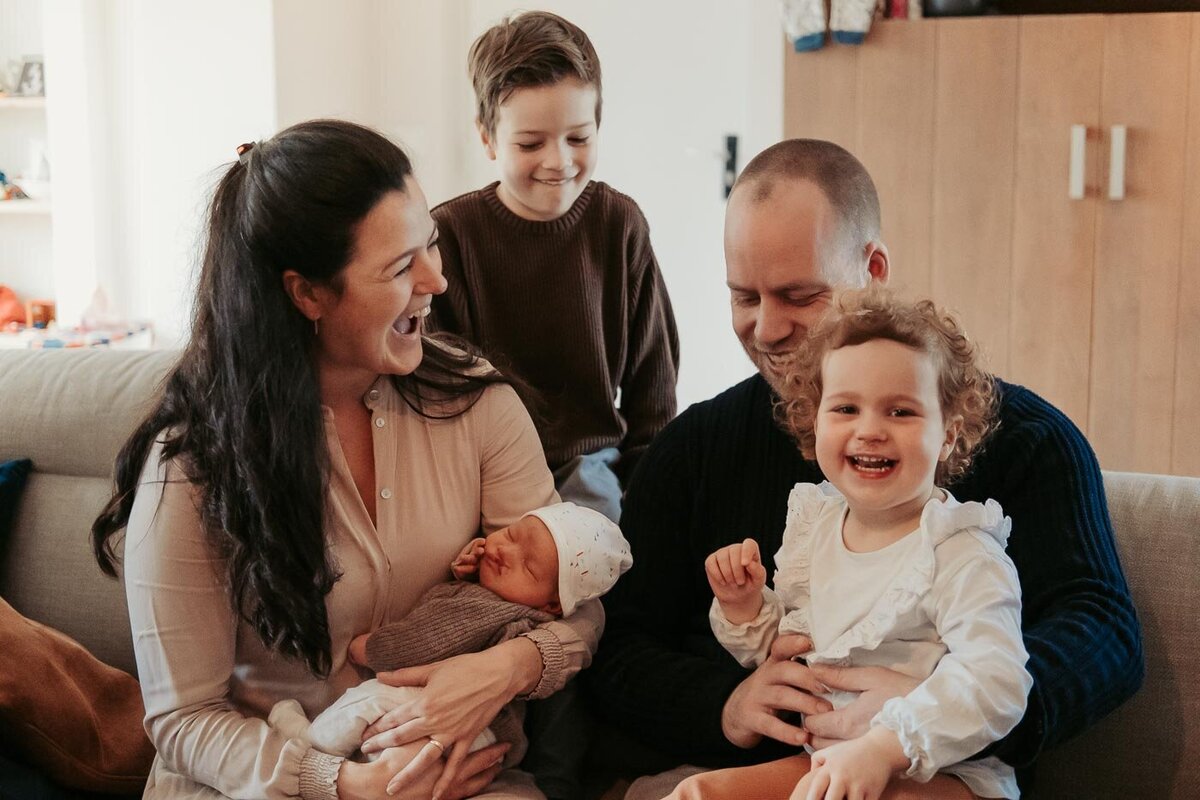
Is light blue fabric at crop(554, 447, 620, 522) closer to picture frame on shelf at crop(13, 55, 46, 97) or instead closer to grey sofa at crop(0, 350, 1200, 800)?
grey sofa at crop(0, 350, 1200, 800)

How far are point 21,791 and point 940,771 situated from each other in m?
1.19

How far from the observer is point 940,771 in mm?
1441

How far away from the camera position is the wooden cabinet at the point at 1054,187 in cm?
359

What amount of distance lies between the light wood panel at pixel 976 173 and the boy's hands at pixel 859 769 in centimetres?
252

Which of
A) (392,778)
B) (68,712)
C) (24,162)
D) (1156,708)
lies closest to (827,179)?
(1156,708)

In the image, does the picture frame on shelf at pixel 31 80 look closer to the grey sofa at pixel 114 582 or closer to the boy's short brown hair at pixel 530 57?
the grey sofa at pixel 114 582

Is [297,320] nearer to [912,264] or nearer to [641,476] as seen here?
[641,476]

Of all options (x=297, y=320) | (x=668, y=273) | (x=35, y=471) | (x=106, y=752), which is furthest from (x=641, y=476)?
(x=668, y=273)

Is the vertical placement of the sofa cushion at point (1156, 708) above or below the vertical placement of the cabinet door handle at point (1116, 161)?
below

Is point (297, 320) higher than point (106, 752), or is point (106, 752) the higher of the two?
point (297, 320)

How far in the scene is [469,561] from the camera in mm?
1780

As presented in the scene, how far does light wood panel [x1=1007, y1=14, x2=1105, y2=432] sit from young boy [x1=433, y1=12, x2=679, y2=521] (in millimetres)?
1635

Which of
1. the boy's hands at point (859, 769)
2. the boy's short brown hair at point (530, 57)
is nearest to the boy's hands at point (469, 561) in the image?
the boy's hands at point (859, 769)

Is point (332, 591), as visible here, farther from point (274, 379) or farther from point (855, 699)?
point (855, 699)
